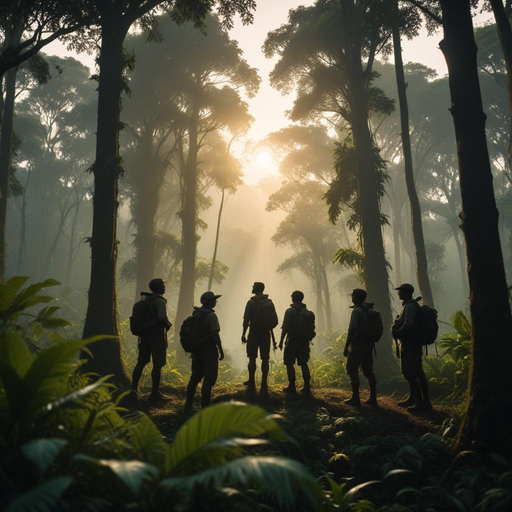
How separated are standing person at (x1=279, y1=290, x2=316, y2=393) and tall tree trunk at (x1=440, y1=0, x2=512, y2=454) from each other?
3.23 meters

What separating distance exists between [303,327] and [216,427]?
16.8 ft

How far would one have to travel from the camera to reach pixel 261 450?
162 inches

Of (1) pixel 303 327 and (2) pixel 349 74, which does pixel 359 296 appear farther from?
(2) pixel 349 74

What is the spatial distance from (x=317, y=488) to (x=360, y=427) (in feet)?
11.3

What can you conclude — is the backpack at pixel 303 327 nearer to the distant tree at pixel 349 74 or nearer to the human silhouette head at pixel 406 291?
the human silhouette head at pixel 406 291

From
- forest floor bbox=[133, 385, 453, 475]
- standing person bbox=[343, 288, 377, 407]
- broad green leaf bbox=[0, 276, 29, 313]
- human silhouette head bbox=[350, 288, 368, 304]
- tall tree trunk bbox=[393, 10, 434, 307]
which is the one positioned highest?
tall tree trunk bbox=[393, 10, 434, 307]

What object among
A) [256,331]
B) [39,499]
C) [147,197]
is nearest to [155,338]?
[256,331]

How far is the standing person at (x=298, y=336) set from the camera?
7227 mm

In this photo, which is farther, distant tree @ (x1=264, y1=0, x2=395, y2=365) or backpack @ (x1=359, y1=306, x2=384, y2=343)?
distant tree @ (x1=264, y1=0, x2=395, y2=365)

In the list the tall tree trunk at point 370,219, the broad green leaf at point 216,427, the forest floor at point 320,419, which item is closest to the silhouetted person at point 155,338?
the forest floor at point 320,419

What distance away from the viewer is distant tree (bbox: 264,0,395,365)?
1110cm

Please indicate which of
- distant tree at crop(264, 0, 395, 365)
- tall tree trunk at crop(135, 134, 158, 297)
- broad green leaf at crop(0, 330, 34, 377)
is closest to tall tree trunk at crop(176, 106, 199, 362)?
tall tree trunk at crop(135, 134, 158, 297)

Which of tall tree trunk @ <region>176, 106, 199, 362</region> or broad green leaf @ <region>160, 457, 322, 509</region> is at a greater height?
tall tree trunk @ <region>176, 106, 199, 362</region>

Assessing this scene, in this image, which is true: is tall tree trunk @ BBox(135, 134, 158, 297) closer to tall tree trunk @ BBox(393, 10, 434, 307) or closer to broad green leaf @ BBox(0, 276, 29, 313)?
tall tree trunk @ BBox(393, 10, 434, 307)
